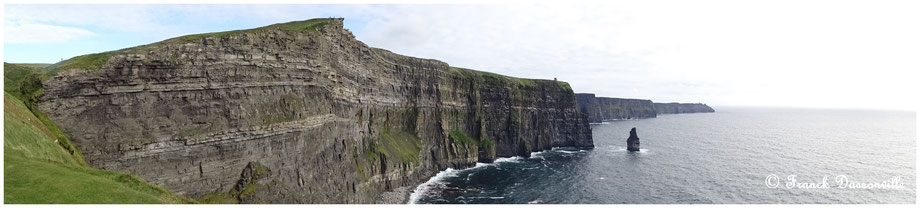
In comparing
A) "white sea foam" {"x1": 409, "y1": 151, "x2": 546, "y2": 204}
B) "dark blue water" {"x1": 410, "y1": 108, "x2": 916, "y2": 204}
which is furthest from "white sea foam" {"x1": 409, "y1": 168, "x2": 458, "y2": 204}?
"dark blue water" {"x1": 410, "y1": 108, "x2": 916, "y2": 204}

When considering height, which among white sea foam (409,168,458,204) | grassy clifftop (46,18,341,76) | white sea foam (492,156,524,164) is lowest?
white sea foam (409,168,458,204)

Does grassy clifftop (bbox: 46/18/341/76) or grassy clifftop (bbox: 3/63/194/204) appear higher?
grassy clifftop (bbox: 46/18/341/76)

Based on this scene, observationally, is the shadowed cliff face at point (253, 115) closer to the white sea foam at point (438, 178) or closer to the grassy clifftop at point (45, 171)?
the grassy clifftop at point (45, 171)

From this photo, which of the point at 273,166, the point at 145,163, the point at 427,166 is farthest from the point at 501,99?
the point at 145,163

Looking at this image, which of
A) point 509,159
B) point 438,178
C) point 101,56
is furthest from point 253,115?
point 509,159

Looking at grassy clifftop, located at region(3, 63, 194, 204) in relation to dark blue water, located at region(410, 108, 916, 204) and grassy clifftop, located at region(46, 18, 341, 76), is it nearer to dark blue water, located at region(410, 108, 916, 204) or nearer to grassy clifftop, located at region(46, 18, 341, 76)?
grassy clifftop, located at region(46, 18, 341, 76)

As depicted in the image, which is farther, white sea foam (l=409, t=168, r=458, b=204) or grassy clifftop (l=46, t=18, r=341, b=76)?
white sea foam (l=409, t=168, r=458, b=204)
